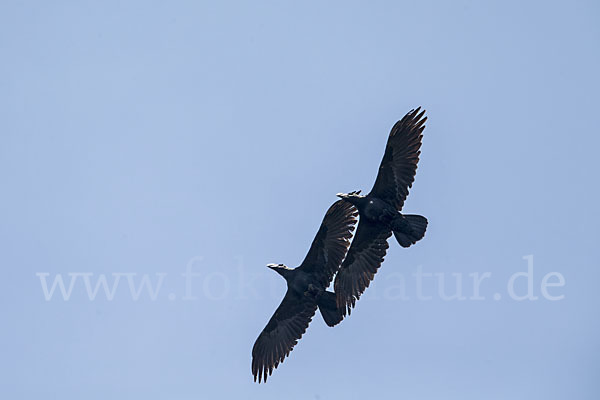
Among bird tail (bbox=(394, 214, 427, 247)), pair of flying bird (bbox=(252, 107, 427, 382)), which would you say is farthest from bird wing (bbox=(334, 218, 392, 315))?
bird tail (bbox=(394, 214, 427, 247))

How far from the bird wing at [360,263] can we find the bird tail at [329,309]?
0.24 m

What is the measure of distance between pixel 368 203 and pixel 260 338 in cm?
540

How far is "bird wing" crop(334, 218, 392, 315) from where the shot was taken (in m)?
30.5

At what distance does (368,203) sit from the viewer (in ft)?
98.9

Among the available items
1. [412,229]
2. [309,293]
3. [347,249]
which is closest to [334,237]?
[347,249]

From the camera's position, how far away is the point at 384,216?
2995 cm

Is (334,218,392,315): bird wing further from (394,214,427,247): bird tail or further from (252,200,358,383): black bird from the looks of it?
(394,214,427,247): bird tail

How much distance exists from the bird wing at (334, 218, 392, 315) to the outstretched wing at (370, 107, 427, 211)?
3.98ft

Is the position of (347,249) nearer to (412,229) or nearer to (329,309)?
(329,309)

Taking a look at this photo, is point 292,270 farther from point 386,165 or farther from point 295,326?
point 386,165

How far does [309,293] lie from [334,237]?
1.77 m

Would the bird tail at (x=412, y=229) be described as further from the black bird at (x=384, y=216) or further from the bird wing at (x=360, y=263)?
the bird wing at (x=360, y=263)

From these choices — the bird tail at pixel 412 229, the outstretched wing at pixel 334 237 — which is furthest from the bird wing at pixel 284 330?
the bird tail at pixel 412 229

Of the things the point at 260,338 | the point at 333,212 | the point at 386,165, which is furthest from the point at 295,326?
the point at 386,165
